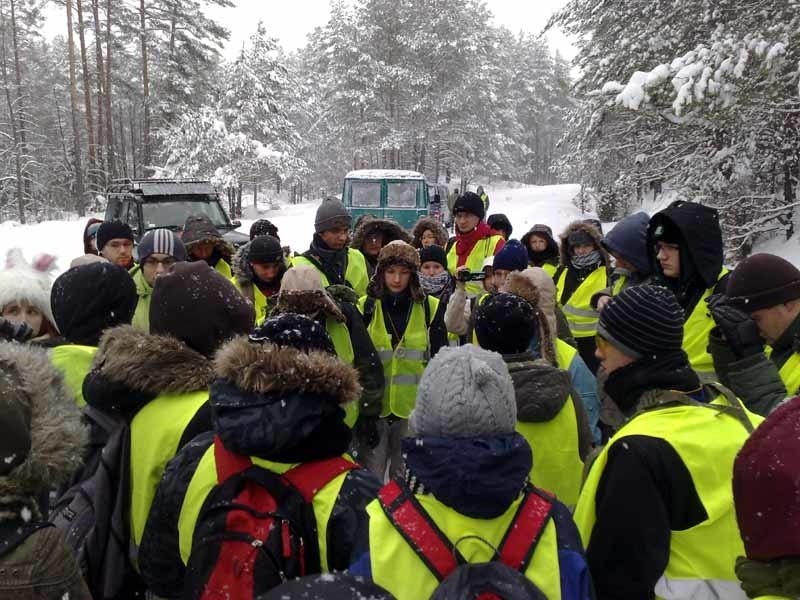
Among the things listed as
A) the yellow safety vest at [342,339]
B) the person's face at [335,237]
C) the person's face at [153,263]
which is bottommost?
the yellow safety vest at [342,339]

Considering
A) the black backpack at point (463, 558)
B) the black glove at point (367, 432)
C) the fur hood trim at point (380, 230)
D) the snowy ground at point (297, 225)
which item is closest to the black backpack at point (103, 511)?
the black backpack at point (463, 558)

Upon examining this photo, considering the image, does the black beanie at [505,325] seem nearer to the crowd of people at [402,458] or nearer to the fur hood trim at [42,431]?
the crowd of people at [402,458]

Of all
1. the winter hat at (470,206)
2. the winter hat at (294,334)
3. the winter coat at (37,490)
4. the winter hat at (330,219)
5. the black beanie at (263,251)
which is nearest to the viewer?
the winter coat at (37,490)

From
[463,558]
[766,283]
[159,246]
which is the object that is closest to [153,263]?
[159,246]

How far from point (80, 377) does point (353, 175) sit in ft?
50.7

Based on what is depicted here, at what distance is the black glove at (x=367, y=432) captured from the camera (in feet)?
13.8

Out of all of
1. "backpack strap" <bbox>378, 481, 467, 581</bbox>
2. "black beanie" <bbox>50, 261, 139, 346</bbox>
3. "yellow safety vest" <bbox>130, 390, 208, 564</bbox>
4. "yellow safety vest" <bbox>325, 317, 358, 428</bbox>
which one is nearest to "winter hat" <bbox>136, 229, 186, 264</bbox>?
"yellow safety vest" <bbox>325, 317, 358, 428</bbox>

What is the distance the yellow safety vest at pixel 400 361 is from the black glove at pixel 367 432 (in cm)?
17

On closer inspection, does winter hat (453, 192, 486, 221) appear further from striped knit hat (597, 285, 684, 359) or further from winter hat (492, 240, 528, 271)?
striped knit hat (597, 285, 684, 359)

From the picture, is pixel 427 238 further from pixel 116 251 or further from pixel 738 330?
pixel 738 330

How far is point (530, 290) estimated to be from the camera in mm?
3436

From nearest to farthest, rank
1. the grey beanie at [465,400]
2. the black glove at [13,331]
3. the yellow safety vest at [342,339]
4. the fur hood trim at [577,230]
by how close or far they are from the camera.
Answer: the grey beanie at [465,400], the black glove at [13,331], the yellow safety vest at [342,339], the fur hood trim at [577,230]

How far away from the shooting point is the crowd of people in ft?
4.22

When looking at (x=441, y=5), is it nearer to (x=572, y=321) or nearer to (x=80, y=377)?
(x=572, y=321)
